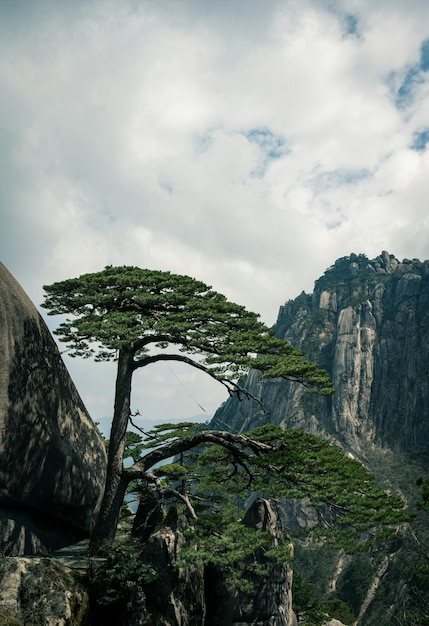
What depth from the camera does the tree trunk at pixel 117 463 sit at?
11.2m

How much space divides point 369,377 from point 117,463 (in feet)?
373

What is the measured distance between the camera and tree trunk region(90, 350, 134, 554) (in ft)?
36.7

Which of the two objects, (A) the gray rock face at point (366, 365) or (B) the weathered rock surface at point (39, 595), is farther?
(A) the gray rock face at point (366, 365)

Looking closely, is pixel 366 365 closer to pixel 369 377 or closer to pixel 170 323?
pixel 369 377

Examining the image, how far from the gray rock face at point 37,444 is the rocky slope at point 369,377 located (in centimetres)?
8049

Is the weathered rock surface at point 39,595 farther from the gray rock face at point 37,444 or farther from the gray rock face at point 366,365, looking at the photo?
the gray rock face at point 366,365

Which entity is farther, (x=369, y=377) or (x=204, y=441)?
(x=369, y=377)

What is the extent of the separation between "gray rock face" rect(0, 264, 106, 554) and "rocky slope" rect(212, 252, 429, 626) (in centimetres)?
8049

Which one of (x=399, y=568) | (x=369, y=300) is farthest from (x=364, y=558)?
(x=369, y=300)

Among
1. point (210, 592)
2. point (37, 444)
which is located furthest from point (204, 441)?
point (37, 444)

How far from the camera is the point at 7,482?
32.8 ft

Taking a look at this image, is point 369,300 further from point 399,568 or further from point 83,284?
point 83,284

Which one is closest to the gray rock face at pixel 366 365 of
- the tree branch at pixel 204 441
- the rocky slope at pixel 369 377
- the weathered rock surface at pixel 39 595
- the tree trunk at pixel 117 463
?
the rocky slope at pixel 369 377

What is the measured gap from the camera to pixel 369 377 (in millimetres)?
115688
